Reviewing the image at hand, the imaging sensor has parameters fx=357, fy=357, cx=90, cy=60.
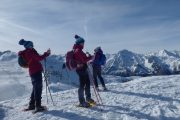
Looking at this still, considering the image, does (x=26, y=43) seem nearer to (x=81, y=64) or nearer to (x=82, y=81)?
(x=81, y=64)

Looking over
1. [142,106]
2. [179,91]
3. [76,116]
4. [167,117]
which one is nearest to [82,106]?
[76,116]

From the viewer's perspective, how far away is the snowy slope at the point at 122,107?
14.5 m

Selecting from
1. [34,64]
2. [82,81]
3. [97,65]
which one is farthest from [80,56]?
[97,65]

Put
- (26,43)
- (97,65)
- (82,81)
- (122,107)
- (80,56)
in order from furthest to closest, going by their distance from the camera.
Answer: (97,65) → (82,81) → (122,107) → (80,56) → (26,43)

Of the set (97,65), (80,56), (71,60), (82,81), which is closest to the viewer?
(80,56)

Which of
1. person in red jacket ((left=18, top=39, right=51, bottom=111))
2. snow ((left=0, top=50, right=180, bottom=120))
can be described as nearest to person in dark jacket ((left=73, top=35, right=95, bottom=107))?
snow ((left=0, top=50, right=180, bottom=120))

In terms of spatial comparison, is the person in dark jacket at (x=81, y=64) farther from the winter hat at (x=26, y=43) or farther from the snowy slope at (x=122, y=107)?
the winter hat at (x=26, y=43)

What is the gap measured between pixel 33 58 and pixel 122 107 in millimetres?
4511

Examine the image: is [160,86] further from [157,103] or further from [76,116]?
[76,116]

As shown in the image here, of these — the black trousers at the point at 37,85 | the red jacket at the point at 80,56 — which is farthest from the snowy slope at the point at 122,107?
the red jacket at the point at 80,56

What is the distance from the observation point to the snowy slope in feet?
47.5

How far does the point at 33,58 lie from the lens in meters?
15.1

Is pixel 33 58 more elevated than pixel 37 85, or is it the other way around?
pixel 33 58

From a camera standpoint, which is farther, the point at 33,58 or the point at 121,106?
the point at 121,106
